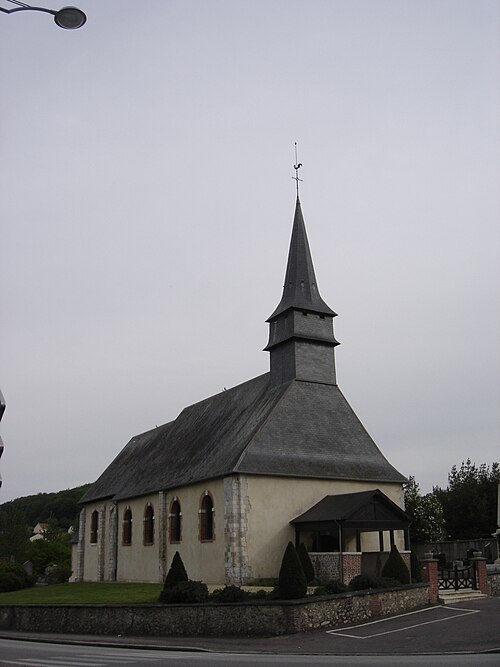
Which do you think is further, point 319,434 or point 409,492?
point 409,492

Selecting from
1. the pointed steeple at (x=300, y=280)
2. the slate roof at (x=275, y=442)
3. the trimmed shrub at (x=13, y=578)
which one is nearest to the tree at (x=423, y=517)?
the slate roof at (x=275, y=442)

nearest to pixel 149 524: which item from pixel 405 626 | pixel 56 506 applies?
pixel 405 626

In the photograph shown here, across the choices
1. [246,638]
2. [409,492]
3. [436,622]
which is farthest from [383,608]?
[409,492]

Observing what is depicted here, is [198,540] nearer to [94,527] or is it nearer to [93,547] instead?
[93,547]

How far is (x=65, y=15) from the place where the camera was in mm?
8961

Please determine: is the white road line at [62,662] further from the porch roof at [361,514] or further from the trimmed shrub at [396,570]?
the porch roof at [361,514]

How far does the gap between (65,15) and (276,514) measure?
2334cm

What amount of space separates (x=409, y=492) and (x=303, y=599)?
927 inches

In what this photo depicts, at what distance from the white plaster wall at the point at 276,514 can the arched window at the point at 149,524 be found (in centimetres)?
938

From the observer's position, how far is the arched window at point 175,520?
3334cm

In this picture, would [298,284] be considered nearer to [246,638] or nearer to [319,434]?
[319,434]

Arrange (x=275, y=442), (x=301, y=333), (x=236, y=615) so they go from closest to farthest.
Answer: (x=236, y=615) → (x=275, y=442) → (x=301, y=333)

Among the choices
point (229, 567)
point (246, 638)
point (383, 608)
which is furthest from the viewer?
point (229, 567)

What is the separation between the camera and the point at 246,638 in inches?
790
